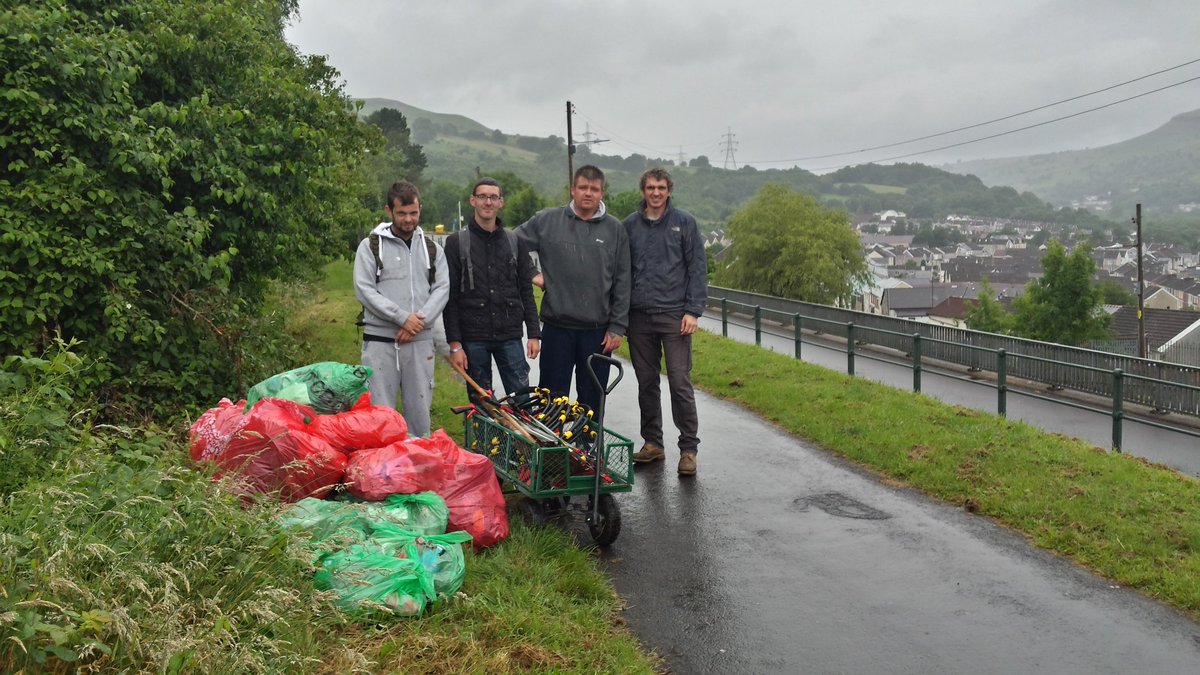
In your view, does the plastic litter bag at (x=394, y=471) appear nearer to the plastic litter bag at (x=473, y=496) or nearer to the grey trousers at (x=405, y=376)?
the plastic litter bag at (x=473, y=496)

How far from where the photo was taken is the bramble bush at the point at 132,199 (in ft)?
22.1

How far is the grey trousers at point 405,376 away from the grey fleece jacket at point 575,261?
97cm

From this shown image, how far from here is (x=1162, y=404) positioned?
446 inches

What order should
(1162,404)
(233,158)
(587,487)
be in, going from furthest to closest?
(1162,404) → (233,158) → (587,487)

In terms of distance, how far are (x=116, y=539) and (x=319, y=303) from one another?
72.5 feet

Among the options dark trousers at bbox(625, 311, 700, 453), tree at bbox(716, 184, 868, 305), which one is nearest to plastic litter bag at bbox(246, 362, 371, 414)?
dark trousers at bbox(625, 311, 700, 453)

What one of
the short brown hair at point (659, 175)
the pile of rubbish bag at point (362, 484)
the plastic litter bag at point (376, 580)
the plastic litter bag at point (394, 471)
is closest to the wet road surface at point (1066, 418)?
the short brown hair at point (659, 175)

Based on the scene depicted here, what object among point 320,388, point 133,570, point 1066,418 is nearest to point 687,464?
point 320,388

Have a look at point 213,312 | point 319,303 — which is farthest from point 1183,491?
point 319,303

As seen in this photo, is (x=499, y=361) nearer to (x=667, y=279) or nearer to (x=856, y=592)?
(x=667, y=279)

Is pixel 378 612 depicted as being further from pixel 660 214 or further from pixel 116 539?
pixel 660 214

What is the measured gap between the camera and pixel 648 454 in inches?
322

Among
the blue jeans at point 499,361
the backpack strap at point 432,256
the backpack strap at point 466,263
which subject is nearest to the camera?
the backpack strap at point 432,256

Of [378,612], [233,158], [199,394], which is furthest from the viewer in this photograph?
[233,158]
